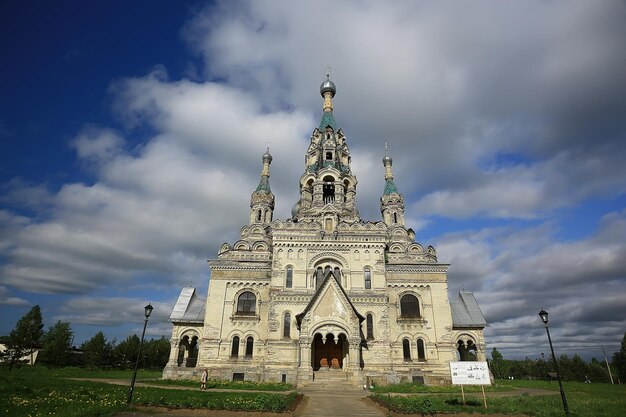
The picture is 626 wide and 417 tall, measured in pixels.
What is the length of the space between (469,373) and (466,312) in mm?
19385

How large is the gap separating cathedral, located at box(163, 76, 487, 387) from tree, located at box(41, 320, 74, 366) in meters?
24.5

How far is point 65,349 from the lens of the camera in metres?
48.4

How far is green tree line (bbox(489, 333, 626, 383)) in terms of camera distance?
54688 mm

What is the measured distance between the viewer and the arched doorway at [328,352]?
28.5m

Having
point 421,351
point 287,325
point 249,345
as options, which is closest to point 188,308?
point 249,345

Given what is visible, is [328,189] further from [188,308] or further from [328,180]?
[188,308]

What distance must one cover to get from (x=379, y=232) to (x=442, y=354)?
11.3m

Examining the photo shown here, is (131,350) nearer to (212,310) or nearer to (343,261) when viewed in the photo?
(212,310)

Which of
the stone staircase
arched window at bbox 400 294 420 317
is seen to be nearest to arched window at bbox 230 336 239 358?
the stone staircase

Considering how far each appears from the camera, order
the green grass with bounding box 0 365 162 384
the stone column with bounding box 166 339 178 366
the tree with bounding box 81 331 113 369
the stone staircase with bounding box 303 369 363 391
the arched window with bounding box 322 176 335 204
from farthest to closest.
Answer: the tree with bounding box 81 331 113 369, the arched window with bounding box 322 176 335 204, the stone column with bounding box 166 339 178 366, the green grass with bounding box 0 365 162 384, the stone staircase with bounding box 303 369 363 391

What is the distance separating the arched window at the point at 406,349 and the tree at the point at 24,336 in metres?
40.6

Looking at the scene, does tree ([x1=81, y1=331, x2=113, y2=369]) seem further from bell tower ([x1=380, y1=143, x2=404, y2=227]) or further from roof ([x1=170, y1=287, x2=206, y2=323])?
bell tower ([x1=380, y1=143, x2=404, y2=227])

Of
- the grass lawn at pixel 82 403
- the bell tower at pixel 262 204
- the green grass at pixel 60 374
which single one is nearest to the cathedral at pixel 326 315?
the green grass at pixel 60 374

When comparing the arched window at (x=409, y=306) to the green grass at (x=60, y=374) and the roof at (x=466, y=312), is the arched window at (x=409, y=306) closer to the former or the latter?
the roof at (x=466, y=312)
